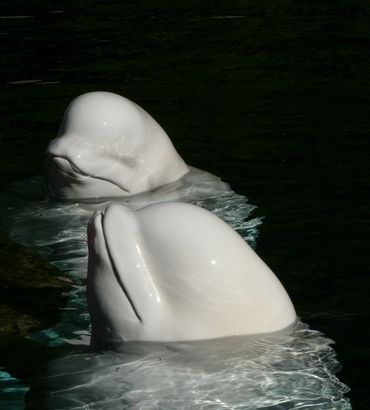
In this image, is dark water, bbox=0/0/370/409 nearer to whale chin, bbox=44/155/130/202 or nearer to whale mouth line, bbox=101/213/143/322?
whale chin, bbox=44/155/130/202

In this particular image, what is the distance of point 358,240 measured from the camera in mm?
7543

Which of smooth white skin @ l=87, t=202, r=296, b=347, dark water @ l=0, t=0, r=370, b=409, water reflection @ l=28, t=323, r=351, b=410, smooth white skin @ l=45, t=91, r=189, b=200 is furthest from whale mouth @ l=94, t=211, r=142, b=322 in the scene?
smooth white skin @ l=45, t=91, r=189, b=200

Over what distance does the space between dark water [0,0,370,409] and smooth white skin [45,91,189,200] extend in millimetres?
734

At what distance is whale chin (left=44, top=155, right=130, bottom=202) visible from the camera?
27.5 feet

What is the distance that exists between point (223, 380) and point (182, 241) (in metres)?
0.63

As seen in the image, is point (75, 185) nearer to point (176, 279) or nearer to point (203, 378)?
point (176, 279)

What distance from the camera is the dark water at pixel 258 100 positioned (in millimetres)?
7199

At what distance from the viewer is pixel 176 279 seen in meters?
5.20

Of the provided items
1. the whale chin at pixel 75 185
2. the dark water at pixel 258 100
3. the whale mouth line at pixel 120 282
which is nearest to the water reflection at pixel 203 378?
the whale mouth line at pixel 120 282

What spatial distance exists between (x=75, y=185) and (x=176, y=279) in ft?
11.0

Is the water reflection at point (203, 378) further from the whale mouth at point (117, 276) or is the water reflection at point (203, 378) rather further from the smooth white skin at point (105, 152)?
the smooth white skin at point (105, 152)

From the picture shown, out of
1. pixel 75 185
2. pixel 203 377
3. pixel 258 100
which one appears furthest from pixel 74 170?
pixel 258 100

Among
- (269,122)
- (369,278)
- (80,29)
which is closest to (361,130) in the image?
(269,122)

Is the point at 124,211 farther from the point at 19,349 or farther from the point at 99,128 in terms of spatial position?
the point at 99,128
